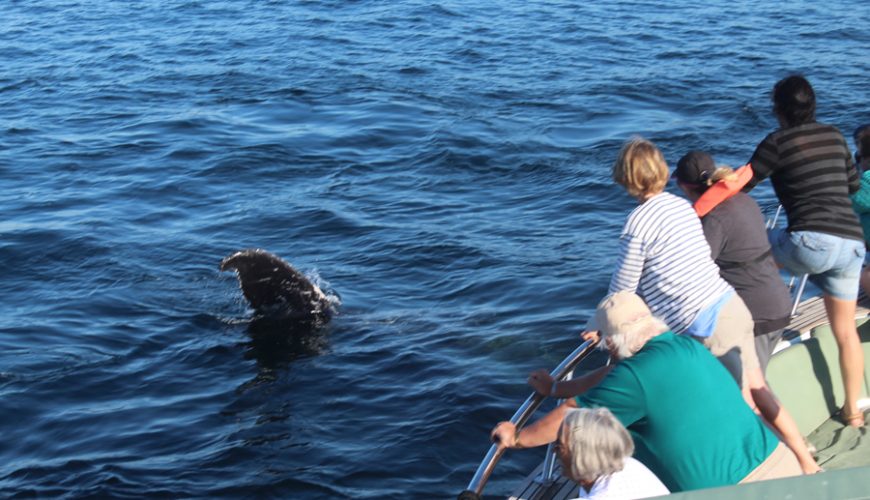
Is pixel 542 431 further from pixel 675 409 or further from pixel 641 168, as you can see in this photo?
pixel 641 168

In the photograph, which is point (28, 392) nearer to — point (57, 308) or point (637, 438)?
point (57, 308)

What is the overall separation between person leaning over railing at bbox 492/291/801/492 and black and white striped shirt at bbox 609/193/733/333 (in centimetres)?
68

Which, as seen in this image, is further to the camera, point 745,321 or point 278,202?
point 278,202

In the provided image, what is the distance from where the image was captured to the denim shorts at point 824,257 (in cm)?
664

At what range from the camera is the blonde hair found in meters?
5.88

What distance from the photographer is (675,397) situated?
5.00 m

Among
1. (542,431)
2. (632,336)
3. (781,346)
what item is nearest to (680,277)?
(632,336)

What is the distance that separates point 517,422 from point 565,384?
12.5 inches

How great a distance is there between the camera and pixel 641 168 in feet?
19.3

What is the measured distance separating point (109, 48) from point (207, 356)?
15591mm

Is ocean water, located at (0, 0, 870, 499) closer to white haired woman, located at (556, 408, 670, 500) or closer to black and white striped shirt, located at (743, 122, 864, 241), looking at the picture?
black and white striped shirt, located at (743, 122, 864, 241)

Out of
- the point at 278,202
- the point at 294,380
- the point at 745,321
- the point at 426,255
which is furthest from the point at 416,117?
the point at 745,321

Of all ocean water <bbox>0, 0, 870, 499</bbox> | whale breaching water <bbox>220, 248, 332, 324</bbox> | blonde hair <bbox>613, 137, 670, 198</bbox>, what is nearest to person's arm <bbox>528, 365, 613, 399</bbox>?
blonde hair <bbox>613, 137, 670, 198</bbox>

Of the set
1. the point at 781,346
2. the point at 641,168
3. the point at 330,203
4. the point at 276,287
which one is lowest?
the point at 330,203
